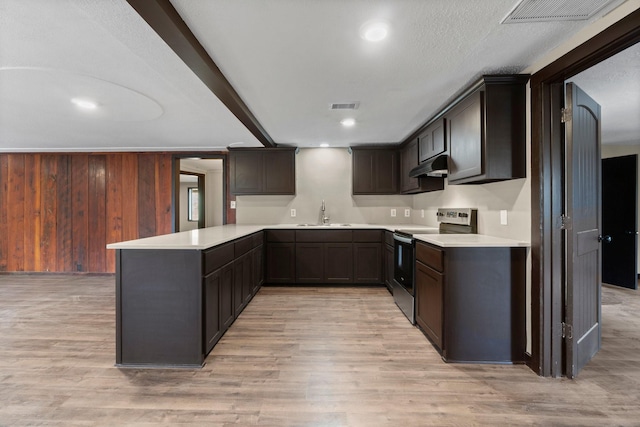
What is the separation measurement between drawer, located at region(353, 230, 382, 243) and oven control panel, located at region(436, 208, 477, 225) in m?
0.91

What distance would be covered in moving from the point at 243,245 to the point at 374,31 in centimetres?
232

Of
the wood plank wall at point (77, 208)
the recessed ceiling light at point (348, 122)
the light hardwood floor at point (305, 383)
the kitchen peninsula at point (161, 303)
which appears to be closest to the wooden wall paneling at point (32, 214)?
the wood plank wall at point (77, 208)

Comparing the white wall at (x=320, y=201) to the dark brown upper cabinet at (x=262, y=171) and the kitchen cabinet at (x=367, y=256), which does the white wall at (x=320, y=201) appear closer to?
the dark brown upper cabinet at (x=262, y=171)

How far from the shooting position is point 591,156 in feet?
6.88

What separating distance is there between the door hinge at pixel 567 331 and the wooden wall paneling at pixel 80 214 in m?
6.46

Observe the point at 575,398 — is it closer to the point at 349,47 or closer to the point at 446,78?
the point at 446,78

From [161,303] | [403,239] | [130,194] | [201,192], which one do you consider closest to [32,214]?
[130,194]

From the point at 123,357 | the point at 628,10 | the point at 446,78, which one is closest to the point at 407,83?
the point at 446,78

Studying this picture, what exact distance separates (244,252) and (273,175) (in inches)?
68.2

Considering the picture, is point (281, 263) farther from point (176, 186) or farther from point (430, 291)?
point (176, 186)

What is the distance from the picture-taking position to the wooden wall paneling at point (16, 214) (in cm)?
486

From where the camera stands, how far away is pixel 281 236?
4082mm

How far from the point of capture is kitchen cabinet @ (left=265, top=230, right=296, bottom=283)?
13.4ft

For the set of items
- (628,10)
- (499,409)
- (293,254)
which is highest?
(628,10)
